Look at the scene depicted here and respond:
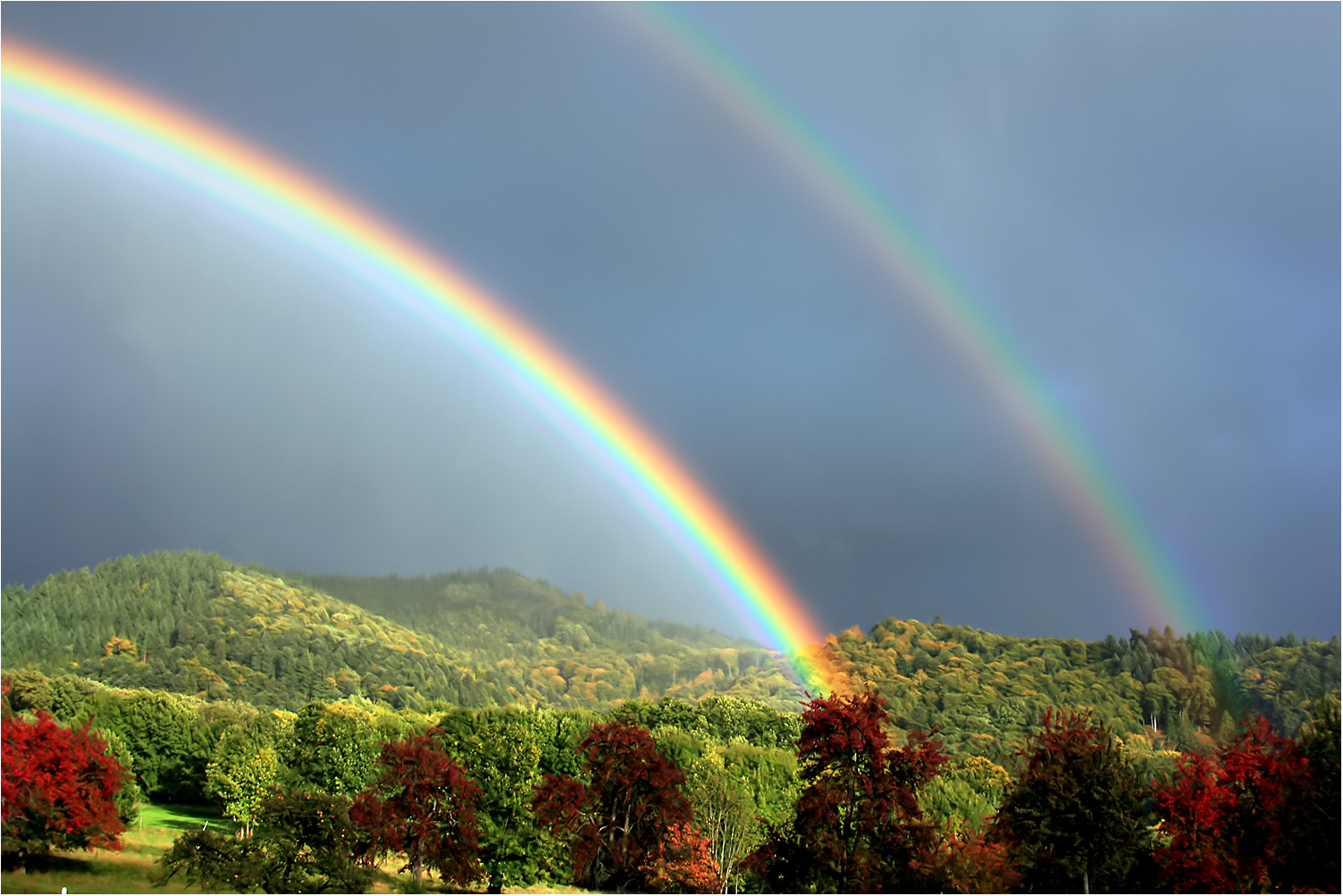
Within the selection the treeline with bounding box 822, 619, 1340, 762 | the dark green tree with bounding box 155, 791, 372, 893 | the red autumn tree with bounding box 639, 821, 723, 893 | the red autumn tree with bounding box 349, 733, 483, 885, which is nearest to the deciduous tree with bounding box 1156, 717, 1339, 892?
the red autumn tree with bounding box 639, 821, 723, 893

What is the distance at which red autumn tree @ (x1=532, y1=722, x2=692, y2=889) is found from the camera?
38.6 m

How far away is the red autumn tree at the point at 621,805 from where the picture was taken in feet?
127

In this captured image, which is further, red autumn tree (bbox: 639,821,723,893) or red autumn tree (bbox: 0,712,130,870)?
red autumn tree (bbox: 639,821,723,893)

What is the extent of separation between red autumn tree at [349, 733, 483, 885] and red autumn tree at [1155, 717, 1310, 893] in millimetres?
24609

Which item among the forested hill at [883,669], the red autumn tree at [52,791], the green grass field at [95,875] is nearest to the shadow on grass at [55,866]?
the green grass field at [95,875]

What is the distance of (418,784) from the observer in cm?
4059

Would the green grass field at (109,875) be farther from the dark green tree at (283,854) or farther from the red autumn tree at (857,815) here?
the red autumn tree at (857,815)

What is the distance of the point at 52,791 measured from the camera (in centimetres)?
3353

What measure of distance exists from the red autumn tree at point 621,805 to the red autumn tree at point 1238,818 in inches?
643

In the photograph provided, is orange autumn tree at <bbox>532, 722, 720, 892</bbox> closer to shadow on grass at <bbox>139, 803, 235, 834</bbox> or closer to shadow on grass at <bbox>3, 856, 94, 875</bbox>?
shadow on grass at <bbox>3, 856, 94, 875</bbox>

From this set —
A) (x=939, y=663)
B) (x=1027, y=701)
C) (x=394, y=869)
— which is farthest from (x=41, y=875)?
(x=939, y=663)

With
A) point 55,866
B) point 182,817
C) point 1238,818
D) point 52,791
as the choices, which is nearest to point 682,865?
point 1238,818

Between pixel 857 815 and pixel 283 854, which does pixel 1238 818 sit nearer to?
pixel 857 815

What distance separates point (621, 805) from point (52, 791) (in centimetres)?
1864
